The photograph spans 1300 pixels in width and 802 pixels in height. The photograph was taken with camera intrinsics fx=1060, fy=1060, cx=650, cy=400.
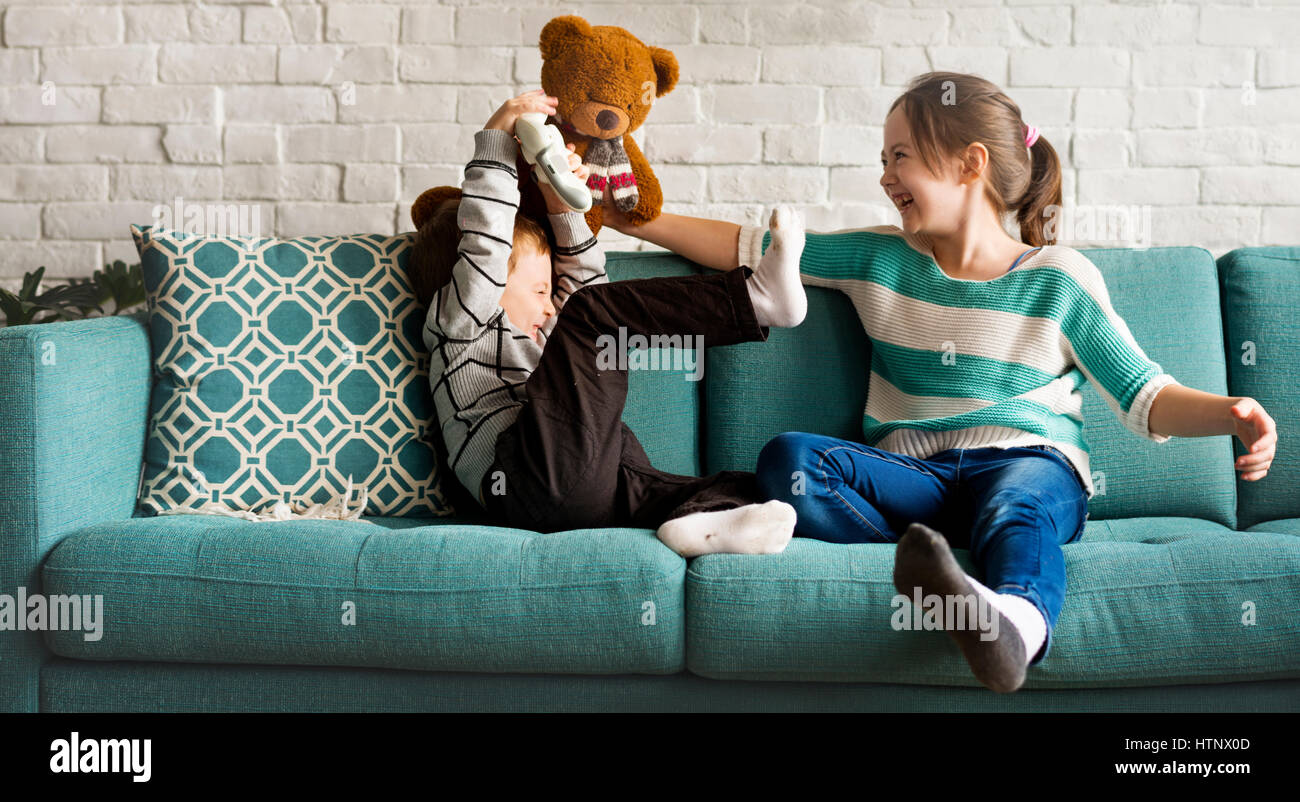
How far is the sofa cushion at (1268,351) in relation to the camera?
70.9 inches

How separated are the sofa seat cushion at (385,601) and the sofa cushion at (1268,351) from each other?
1113 millimetres

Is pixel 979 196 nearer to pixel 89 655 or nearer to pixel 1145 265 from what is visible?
pixel 1145 265

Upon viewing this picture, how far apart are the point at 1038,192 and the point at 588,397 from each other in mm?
889

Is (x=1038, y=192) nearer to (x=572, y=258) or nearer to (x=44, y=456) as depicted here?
(x=572, y=258)

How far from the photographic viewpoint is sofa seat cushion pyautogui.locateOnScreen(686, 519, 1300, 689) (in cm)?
127

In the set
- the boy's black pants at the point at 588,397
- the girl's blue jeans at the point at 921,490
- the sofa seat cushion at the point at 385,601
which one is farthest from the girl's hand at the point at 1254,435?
the sofa seat cushion at the point at 385,601

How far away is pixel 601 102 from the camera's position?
171cm

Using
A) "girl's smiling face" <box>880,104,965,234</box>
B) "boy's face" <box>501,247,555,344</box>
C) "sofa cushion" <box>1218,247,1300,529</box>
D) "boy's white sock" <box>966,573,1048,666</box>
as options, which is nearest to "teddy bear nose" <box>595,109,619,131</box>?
"boy's face" <box>501,247,555,344</box>

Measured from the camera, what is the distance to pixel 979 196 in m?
1.76

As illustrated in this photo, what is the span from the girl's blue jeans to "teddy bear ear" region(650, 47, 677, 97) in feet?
2.23

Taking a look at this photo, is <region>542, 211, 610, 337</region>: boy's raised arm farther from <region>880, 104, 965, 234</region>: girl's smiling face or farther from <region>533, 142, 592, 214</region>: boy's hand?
<region>880, 104, 965, 234</region>: girl's smiling face

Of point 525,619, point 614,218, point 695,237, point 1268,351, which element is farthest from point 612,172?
point 1268,351

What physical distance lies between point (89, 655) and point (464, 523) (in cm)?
56
